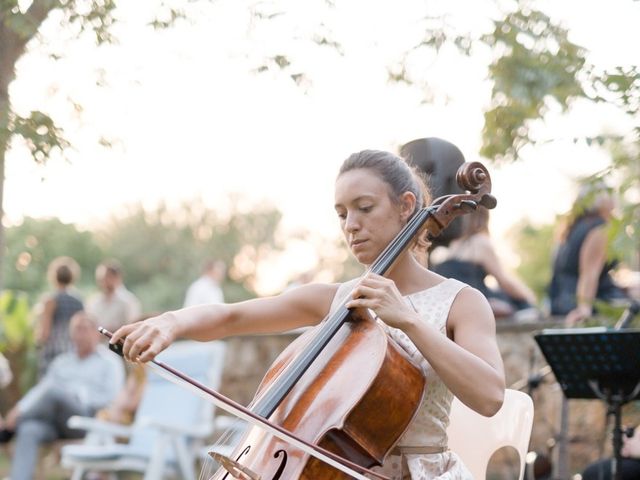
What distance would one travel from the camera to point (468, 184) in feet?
9.00

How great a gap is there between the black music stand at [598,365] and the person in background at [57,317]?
5.15m

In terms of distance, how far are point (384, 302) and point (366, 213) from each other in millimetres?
313

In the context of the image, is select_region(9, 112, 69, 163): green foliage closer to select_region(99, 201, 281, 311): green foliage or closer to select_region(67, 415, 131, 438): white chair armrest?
select_region(67, 415, 131, 438): white chair armrest

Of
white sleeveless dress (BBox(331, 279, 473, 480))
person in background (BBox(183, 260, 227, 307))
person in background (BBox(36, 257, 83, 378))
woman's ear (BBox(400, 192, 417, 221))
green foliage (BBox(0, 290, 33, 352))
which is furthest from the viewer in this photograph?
green foliage (BBox(0, 290, 33, 352))

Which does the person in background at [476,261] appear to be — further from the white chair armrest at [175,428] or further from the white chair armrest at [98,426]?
the white chair armrest at [98,426]

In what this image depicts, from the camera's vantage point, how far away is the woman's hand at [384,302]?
2.40 meters

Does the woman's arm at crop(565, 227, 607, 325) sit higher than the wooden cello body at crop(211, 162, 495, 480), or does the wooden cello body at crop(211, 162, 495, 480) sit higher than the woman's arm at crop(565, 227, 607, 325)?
the woman's arm at crop(565, 227, 607, 325)

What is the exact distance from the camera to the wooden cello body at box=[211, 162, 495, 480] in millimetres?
2415

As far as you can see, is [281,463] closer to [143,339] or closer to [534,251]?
[143,339]

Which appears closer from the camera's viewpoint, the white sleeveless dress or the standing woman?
the standing woman

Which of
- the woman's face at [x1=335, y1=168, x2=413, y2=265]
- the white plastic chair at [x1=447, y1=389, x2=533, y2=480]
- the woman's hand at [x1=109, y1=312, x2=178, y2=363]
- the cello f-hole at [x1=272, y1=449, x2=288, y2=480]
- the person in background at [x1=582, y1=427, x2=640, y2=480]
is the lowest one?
the cello f-hole at [x1=272, y1=449, x2=288, y2=480]

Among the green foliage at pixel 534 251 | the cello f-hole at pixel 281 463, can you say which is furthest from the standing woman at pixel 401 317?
the green foliage at pixel 534 251

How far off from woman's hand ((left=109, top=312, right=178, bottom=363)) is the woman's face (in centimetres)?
51

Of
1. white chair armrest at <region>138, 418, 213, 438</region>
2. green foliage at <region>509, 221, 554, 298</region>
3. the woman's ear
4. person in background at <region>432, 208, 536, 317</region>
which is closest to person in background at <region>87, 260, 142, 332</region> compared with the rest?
white chair armrest at <region>138, 418, 213, 438</region>
